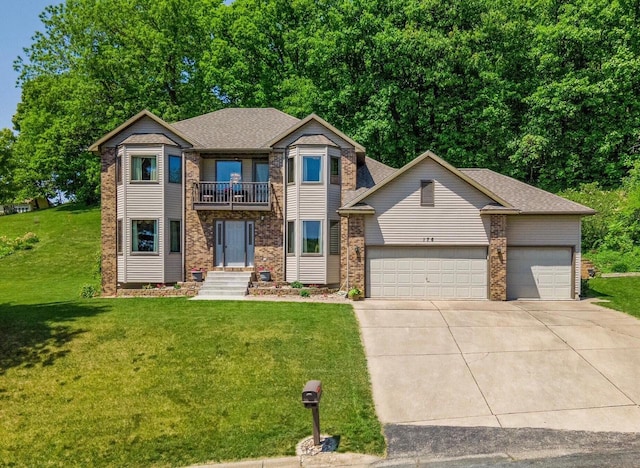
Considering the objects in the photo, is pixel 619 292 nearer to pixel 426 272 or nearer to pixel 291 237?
pixel 426 272

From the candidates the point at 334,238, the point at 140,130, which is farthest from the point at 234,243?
the point at 140,130

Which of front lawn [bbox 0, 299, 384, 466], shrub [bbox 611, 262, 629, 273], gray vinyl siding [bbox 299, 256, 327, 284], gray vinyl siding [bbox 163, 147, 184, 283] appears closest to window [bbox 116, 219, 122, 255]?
gray vinyl siding [bbox 163, 147, 184, 283]

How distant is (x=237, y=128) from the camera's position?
21125 millimetres

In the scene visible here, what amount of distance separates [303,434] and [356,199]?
11.0 meters

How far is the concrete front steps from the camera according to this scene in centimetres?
1781

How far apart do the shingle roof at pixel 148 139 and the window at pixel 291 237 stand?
666 centimetres

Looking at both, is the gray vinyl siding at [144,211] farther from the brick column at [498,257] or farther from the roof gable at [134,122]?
the brick column at [498,257]

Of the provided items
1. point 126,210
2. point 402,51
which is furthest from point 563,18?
point 126,210

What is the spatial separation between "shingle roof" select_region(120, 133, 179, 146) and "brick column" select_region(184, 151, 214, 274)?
1097mm

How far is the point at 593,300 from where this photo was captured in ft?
54.9

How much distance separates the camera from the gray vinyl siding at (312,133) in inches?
→ 752

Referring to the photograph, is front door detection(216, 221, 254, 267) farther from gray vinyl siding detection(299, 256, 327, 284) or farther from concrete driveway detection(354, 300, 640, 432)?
concrete driveway detection(354, 300, 640, 432)

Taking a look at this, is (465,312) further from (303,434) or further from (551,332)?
(303,434)

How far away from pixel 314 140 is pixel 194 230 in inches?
280
